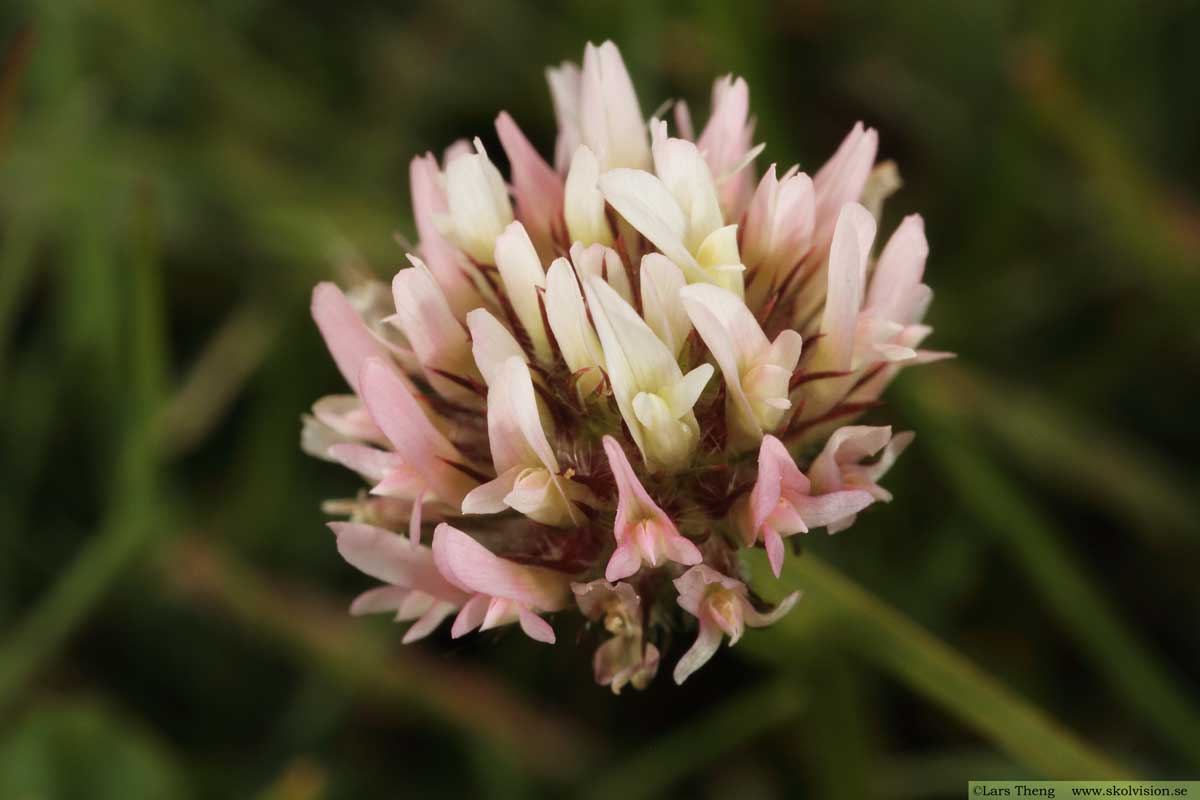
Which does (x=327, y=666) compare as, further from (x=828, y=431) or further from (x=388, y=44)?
(x=388, y=44)

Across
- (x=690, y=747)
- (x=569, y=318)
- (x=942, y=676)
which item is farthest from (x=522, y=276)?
(x=690, y=747)

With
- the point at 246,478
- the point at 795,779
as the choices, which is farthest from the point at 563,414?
the point at 246,478

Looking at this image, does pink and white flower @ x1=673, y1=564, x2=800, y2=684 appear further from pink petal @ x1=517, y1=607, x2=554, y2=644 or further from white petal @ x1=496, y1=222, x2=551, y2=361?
white petal @ x1=496, y1=222, x2=551, y2=361

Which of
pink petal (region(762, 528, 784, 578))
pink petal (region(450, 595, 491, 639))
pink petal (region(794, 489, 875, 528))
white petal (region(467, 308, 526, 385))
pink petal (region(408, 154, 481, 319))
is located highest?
pink petal (region(408, 154, 481, 319))

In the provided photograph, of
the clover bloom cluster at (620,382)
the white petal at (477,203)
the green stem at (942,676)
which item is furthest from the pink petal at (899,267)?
the white petal at (477,203)

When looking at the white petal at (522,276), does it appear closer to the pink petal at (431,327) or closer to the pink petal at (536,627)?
the pink petal at (431,327)

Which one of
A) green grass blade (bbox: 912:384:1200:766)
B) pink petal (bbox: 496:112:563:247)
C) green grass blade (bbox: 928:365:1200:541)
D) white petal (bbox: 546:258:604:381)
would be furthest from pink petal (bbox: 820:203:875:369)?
green grass blade (bbox: 928:365:1200:541)

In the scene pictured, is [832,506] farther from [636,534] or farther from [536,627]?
[536,627]
